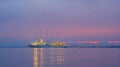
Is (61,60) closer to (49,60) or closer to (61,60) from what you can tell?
(61,60)

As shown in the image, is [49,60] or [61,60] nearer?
[49,60]

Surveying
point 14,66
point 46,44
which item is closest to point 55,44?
point 46,44

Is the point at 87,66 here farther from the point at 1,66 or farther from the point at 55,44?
the point at 55,44

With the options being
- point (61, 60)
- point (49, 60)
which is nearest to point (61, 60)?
point (61, 60)

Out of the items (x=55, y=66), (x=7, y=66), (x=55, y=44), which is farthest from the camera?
(x=55, y=44)

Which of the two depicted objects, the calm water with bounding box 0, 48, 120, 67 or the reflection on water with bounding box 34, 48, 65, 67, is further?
the calm water with bounding box 0, 48, 120, 67

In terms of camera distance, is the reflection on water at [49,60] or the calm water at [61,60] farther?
the calm water at [61,60]

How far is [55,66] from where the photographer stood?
29578mm

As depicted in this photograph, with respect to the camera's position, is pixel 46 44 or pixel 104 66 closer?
pixel 104 66

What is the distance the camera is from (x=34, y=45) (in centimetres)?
15500

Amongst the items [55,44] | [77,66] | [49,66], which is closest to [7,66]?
[49,66]

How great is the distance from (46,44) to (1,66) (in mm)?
125636

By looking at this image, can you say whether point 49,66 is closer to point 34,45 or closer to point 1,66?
point 1,66

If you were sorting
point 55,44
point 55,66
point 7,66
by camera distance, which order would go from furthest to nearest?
point 55,44
point 7,66
point 55,66
